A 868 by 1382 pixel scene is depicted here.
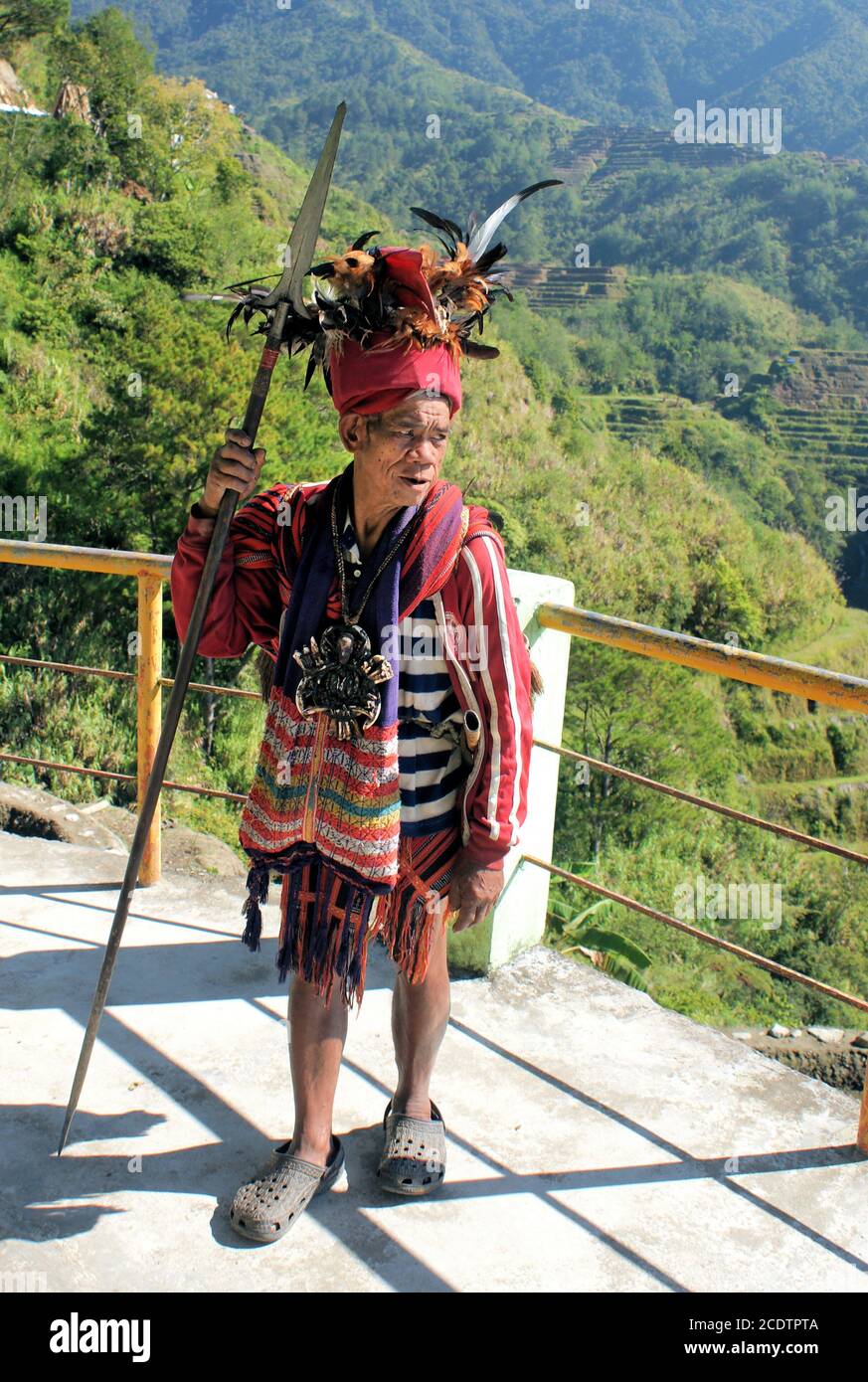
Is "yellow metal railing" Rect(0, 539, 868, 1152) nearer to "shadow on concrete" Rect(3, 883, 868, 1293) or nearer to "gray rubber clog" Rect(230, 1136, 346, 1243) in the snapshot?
"shadow on concrete" Rect(3, 883, 868, 1293)

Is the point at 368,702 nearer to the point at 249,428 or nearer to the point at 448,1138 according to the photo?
the point at 249,428

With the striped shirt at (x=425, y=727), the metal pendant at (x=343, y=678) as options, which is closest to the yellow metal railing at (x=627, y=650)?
the striped shirt at (x=425, y=727)

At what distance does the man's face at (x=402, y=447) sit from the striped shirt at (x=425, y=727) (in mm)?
118

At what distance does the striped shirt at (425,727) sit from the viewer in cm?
219

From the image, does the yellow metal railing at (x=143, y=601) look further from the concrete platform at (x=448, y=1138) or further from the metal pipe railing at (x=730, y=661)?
the metal pipe railing at (x=730, y=661)

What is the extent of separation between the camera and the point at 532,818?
3.31 m

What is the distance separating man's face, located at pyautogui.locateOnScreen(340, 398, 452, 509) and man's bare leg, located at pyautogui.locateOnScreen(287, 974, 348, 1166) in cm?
93

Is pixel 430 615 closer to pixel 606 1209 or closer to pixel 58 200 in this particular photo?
pixel 606 1209

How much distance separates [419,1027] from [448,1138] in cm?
31

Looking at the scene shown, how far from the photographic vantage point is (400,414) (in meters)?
2.05

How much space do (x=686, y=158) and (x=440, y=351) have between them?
5219 inches

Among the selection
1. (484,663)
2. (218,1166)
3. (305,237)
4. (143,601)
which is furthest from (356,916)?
(143,601)
